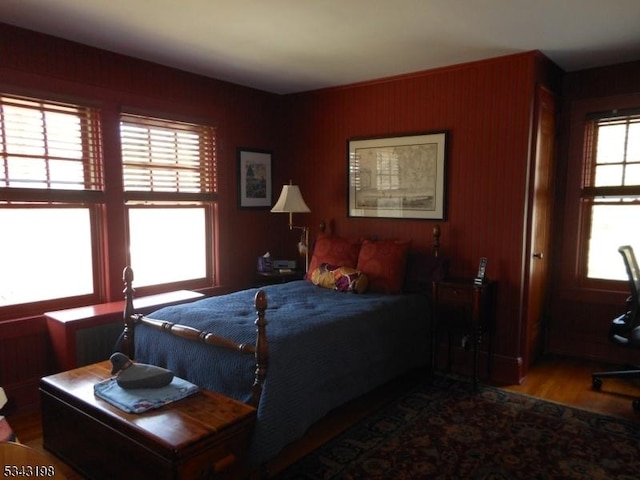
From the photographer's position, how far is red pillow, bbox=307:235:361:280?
3941 millimetres

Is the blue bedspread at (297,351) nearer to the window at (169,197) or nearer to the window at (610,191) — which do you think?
the window at (169,197)

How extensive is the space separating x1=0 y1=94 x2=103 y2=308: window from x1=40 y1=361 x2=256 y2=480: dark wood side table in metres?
1.01

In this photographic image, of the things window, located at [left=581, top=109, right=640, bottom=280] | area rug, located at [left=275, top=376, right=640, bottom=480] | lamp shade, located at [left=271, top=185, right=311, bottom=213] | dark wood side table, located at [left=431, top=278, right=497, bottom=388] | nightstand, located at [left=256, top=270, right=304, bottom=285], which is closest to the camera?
area rug, located at [left=275, top=376, right=640, bottom=480]

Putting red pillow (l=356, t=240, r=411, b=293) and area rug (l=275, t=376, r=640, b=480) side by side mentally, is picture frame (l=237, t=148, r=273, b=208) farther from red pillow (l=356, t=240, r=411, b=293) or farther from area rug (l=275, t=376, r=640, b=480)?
area rug (l=275, t=376, r=640, b=480)

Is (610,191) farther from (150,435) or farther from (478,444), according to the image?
(150,435)

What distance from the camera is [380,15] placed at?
8.89 ft

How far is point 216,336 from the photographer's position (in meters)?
2.36

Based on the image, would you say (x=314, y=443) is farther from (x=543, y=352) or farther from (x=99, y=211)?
(x=543, y=352)

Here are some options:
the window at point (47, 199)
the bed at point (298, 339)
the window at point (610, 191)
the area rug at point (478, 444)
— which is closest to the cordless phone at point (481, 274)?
the bed at point (298, 339)

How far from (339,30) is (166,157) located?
5.77 ft

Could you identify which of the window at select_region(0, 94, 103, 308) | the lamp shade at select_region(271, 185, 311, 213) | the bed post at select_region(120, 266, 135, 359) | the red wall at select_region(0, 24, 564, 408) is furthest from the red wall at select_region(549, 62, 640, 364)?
the window at select_region(0, 94, 103, 308)

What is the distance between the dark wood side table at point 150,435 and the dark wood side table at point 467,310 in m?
1.84

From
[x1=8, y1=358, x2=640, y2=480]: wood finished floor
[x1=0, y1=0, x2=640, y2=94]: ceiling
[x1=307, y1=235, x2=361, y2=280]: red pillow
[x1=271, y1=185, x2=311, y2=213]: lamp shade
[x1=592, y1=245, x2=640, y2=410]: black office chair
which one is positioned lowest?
[x1=8, y1=358, x2=640, y2=480]: wood finished floor

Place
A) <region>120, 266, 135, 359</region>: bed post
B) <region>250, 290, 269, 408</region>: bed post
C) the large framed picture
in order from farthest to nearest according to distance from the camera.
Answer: the large framed picture
<region>120, 266, 135, 359</region>: bed post
<region>250, 290, 269, 408</region>: bed post
